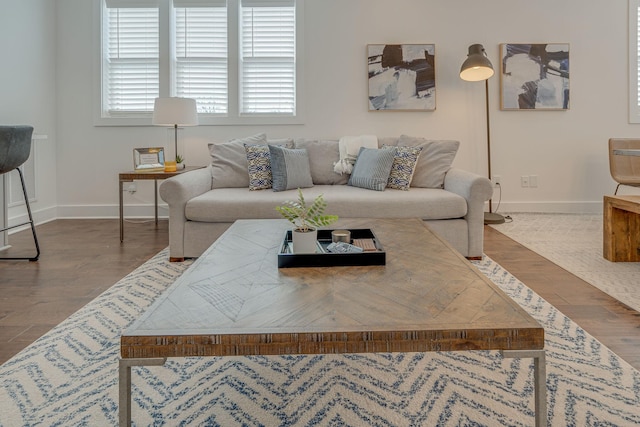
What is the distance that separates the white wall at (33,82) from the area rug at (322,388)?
3051 mm

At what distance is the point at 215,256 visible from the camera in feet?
5.38

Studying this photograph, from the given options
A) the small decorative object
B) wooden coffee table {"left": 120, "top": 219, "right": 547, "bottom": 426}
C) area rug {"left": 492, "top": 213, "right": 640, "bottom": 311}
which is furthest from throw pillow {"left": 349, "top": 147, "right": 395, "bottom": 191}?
wooden coffee table {"left": 120, "top": 219, "right": 547, "bottom": 426}

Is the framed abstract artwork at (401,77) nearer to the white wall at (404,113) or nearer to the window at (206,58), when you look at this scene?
the white wall at (404,113)

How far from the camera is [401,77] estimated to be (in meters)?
4.62

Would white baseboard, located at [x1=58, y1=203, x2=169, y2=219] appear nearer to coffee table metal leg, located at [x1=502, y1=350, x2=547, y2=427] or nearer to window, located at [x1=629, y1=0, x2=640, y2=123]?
coffee table metal leg, located at [x1=502, y1=350, x2=547, y2=427]

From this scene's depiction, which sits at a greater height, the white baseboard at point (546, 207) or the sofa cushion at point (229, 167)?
the sofa cushion at point (229, 167)

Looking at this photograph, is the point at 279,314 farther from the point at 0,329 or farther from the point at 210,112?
the point at 210,112

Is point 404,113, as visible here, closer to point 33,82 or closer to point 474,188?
point 474,188

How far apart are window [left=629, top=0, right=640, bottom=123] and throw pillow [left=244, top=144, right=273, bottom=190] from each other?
4.02 meters

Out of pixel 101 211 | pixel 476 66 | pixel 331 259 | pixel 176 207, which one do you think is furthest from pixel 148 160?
pixel 476 66

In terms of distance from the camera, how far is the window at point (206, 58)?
181 inches

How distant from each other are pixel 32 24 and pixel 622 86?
6.02 m

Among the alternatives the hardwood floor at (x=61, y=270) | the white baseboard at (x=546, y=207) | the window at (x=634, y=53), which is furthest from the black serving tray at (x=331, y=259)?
the window at (x=634, y=53)

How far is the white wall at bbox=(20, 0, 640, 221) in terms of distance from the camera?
462 centimetres
